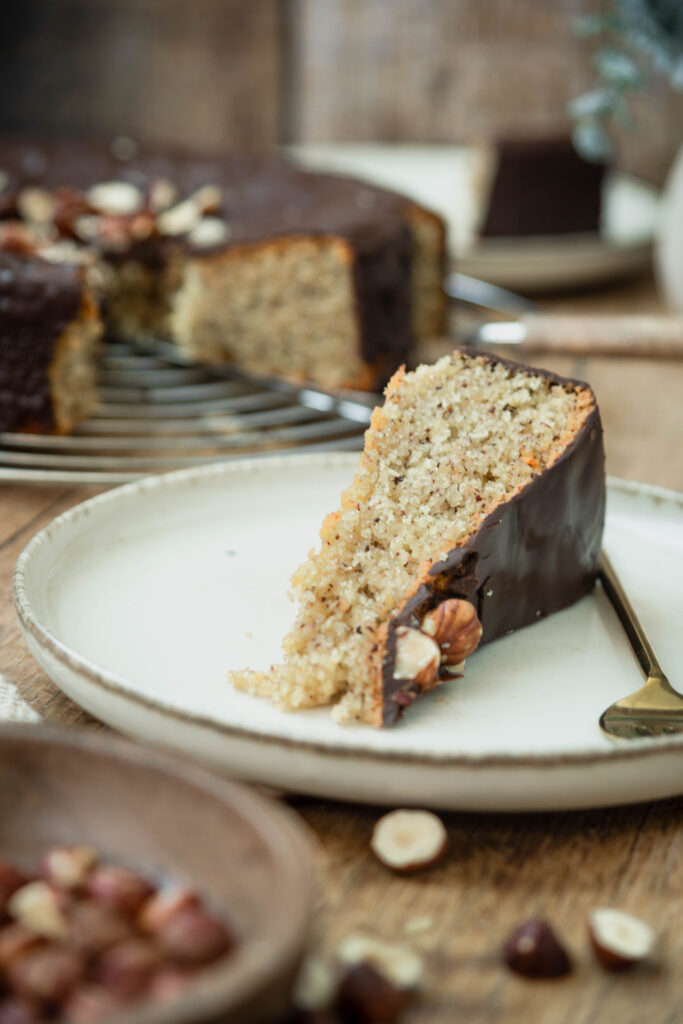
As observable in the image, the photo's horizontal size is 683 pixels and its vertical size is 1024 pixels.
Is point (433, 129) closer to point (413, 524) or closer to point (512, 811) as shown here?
point (413, 524)

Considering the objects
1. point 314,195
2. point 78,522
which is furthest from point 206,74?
point 78,522

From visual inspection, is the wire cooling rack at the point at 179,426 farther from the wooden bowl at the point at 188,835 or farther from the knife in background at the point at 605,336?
the wooden bowl at the point at 188,835

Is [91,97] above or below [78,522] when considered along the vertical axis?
above

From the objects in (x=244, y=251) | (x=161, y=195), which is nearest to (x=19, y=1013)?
(x=244, y=251)

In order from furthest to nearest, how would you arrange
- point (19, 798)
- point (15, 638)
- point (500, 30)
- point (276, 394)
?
point (500, 30)
point (276, 394)
point (15, 638)
point (19, 798)

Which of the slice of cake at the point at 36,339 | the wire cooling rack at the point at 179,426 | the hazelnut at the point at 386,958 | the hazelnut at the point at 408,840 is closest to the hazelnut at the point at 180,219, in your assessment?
the wire cooling rack at the point at 179,426

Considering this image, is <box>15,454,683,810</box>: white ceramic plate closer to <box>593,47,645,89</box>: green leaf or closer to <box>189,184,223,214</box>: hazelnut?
<box>189,184,223,214</box>: hazelnut

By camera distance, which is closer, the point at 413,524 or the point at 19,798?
the point at 19,798
